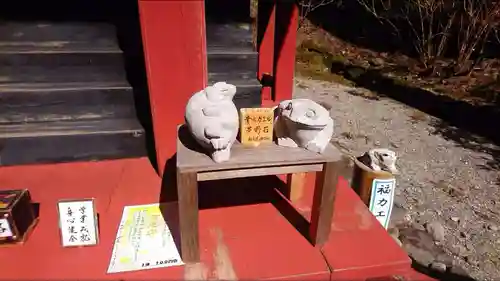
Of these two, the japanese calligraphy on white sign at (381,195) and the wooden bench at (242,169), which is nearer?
the wooden bench at (242,169)

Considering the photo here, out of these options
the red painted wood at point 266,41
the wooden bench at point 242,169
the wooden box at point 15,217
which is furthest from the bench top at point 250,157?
the red painted wood at point 266,41

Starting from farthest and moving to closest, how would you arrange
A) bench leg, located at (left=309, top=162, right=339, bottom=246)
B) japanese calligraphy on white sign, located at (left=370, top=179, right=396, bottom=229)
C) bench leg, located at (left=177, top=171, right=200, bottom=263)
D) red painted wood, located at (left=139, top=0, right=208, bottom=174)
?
japanese calligraphy on white sign, located at (left=370, top=179, right=396, bottom=229) < red painted wood, located at (left=139, top=0, right=208, bottom=174) < bench leg, located at (left=309, top=162, right=339, bottom=246) < bench leg, located at (left=177, top=171, right=200, bottom=263)

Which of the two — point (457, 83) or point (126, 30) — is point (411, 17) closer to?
point (457, 83)

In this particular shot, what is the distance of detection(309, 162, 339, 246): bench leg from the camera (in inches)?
55.9

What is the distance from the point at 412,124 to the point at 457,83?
71.9 inches

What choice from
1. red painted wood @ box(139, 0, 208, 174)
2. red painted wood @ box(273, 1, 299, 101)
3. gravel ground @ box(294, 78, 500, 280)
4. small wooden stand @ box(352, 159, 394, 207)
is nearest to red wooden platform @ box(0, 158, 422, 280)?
small wooden stand @ box(352, 159, 394, 207)

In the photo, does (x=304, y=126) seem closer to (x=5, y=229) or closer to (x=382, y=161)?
(x=382, y=161)

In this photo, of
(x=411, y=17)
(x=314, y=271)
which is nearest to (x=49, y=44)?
(x=314, y=271)

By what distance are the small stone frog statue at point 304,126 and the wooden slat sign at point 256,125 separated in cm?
5

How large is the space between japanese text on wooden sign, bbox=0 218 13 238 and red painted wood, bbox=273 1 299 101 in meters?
2.72

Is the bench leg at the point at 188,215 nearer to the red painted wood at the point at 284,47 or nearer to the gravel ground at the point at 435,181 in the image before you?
the gravel ground at the point at 435,181

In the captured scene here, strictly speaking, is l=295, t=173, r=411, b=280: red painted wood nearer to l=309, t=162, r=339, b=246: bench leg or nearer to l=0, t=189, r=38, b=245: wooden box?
l=309, t=162, r=339, b=246: bench leg

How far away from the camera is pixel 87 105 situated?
7.25ft

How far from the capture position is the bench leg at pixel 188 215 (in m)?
1.31
